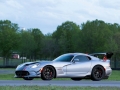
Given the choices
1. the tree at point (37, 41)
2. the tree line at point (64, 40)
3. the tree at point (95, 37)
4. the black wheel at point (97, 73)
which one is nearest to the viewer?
the black wheel at point (97, 73)

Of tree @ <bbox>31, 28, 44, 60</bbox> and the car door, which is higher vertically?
tree @ <bbox>31, 28, 44, 60</bbox>

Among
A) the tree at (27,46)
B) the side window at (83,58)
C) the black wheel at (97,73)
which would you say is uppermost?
the tree at (27,46)

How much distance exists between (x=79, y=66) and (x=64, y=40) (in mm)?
49499

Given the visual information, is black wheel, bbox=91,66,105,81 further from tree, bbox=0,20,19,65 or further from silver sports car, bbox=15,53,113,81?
tree, bbox=0,20,19,65

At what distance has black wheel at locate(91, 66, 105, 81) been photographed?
17.4 meters

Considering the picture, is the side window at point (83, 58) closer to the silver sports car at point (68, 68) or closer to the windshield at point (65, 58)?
the silver sports car at point (68, 68)

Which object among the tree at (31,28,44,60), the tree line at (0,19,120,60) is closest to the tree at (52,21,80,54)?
the tree line at (0,19,120,60)

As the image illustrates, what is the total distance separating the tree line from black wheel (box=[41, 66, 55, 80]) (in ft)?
130

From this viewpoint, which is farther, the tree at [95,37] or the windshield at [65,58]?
the tree at [95,37]

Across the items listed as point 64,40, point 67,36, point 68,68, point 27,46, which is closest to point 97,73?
point 68,68

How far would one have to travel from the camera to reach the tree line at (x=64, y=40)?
58750 mm

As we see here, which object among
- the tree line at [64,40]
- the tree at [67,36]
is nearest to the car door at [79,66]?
the tree line at [64,40]

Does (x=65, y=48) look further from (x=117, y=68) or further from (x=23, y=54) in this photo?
(x=117, y=68)

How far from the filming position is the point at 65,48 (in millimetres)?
67438
